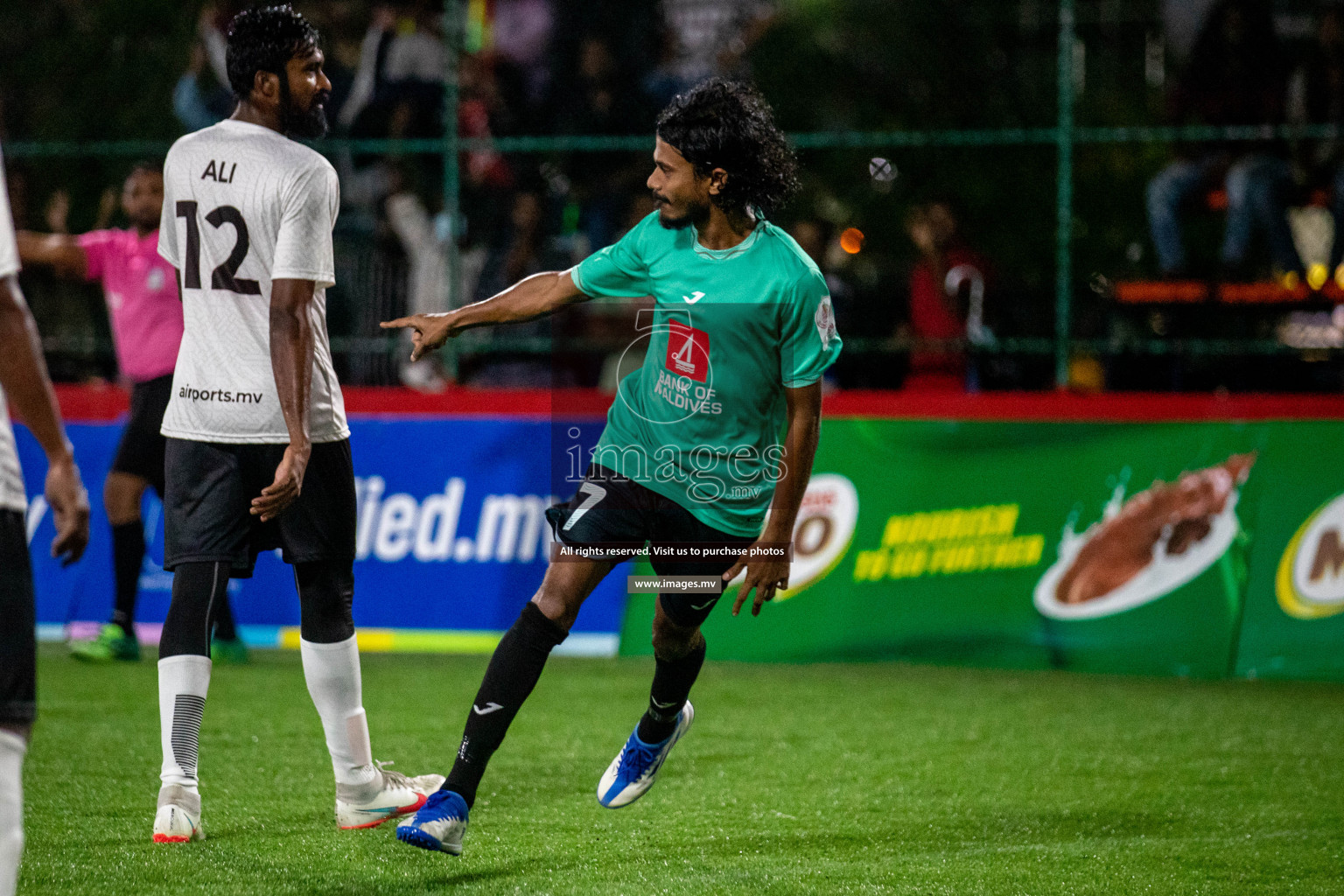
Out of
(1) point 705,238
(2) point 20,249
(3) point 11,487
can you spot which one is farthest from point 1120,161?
(3) point 11,487

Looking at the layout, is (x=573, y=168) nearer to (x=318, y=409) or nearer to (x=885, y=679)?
(x=885, y=679)

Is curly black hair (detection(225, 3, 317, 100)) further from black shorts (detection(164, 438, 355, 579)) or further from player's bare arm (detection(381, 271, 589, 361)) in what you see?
black shorts (detection(164, 438, 355, 579))

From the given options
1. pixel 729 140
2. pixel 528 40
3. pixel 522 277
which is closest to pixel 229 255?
pixel 729 140

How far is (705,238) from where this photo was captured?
4.53 metres

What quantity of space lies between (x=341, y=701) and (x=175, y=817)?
549mm

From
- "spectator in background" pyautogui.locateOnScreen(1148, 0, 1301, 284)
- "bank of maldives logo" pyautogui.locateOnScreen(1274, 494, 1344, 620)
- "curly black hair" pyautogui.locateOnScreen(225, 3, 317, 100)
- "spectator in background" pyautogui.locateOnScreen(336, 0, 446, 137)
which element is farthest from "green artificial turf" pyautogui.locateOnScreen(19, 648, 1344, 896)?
"spectator in background" pyautogui.locateOnScreen(336, 0, 446, 137)

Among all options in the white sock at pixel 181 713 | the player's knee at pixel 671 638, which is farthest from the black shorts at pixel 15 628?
the player's knee at pixel 671 638

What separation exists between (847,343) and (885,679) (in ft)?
7.76

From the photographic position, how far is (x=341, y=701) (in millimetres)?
4703

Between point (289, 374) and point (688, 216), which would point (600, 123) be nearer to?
point (688, 216)

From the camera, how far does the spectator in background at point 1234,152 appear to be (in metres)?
9.40

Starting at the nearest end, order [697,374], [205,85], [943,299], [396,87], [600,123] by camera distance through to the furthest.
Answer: [697,374] < [943,299] < [396,87] < [600,123] < [205,85]

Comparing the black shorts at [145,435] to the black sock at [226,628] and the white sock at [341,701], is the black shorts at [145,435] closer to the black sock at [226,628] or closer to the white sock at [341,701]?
the black sock at [226,628]

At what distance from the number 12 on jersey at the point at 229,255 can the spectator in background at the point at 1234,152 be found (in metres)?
6.59
